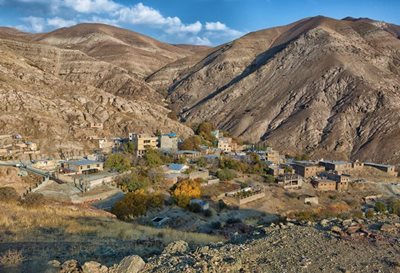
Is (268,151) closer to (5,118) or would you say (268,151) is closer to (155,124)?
(155,124)

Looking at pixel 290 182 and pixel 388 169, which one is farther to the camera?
pixel 388 169

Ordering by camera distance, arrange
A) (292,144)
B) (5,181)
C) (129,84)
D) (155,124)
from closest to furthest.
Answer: (5,181)
(155,124)
(292,144)
(129,84)

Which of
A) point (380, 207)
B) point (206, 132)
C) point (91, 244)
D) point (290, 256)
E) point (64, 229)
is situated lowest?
point (380, 207)

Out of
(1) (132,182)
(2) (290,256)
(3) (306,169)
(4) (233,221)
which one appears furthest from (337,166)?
(2) (290,256)

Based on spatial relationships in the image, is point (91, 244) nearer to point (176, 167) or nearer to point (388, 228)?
point (388, 228)

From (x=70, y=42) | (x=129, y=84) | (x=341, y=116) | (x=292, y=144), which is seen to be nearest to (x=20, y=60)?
(x=129, y=84)

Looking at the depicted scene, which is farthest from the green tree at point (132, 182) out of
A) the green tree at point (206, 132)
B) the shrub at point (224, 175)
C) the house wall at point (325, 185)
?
the green tree at point (206, 132)

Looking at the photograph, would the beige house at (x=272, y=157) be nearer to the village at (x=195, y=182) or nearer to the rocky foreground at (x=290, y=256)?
the village at (x=195, y=182)

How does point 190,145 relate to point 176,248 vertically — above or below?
below
